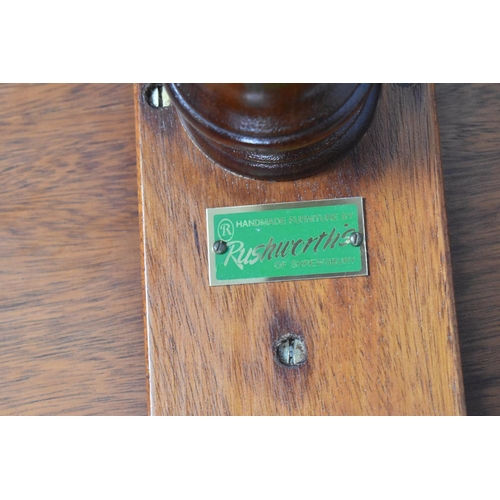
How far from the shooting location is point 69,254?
928mm

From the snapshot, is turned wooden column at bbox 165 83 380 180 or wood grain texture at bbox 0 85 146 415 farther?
wood grain texture at bbox 0 85 146 415

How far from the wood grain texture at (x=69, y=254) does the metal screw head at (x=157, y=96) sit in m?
0.12

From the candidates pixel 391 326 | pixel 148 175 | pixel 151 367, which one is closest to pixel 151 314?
pixel 151 367

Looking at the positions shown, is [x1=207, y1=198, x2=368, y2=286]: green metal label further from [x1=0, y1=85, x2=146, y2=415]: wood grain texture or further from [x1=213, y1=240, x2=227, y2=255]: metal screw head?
[x1=0, y1=85, x2=146, y2=415]: wood grain texture

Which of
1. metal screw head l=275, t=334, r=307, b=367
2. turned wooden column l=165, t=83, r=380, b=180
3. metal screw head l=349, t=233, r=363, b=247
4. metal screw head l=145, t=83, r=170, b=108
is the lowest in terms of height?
metal screw head l=275, t=334, r=307, b=367

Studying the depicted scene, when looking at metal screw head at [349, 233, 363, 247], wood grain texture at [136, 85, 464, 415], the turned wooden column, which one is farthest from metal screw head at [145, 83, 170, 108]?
metal screw head at [349, 233, 363, 247]

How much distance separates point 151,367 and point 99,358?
6.0 inches

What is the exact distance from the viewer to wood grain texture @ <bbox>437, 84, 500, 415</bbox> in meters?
0.86

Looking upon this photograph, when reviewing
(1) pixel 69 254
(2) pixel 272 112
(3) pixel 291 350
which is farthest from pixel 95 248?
(2) pixel 272 112

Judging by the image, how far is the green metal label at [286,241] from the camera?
0.77 m

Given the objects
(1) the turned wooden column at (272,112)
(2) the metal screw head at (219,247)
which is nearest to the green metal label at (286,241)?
(2) the metal screw head at (219,247)

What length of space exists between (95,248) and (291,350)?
0.34m

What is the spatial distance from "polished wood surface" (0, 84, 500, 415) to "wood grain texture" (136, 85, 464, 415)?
13 cm

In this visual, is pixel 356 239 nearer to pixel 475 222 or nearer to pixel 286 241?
pixel 286 241
